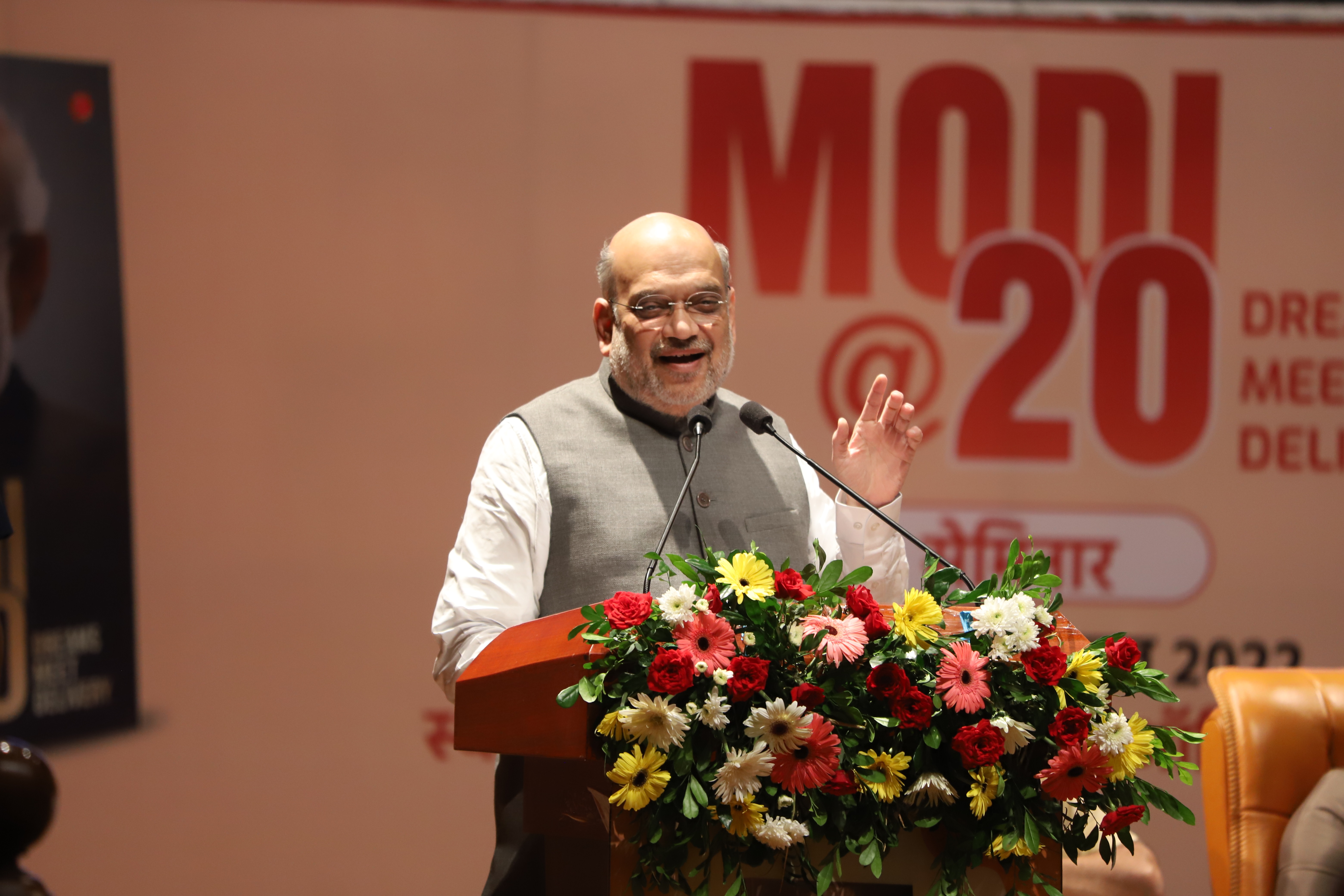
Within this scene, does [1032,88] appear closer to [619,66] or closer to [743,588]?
[619,66]

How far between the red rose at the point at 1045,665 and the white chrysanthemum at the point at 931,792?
0.16 meters

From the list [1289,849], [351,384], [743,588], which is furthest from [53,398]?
[1289,849]

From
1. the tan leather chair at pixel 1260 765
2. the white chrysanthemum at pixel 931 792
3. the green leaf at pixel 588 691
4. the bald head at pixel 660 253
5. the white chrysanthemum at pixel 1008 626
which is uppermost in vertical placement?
the bald head at pixel 660 253

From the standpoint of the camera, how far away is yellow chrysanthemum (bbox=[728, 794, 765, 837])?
1265mm

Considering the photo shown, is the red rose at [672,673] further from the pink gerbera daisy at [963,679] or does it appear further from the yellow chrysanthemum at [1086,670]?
the yellow chrysanthemum at [1086,670]

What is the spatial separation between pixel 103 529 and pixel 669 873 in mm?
2780

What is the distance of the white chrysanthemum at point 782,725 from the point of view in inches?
49.8

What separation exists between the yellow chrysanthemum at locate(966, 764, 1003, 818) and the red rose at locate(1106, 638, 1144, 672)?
7.8 inches

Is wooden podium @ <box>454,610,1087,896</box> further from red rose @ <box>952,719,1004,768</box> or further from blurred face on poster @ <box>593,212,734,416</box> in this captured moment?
blurred face on poster @ <box>593,212,734,416</box>

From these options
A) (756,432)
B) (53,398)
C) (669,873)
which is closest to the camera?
(669,873)

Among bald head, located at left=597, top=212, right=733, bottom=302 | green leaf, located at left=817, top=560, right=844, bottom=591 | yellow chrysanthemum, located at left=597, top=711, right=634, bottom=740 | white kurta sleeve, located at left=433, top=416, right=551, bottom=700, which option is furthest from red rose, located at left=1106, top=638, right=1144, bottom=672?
bald head, located at left=597, top=212, right=733, bottom=302

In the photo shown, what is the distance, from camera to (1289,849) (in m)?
2.13

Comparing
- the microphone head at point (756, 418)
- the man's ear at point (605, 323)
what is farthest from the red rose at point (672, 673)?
the man's ear at point (605, 323)

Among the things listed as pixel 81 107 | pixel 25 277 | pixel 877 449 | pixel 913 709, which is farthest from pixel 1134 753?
pixel 81 107
